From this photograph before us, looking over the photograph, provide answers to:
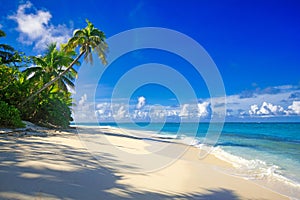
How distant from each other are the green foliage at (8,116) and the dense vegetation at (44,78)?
123 inches

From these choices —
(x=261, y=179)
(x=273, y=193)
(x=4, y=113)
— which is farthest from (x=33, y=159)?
(x=4, y=113)

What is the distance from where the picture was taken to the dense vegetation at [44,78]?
16.0 meters

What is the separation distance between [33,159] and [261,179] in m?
6.37

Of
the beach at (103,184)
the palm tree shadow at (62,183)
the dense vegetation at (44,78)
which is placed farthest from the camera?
the dense vegetation at (44,78)

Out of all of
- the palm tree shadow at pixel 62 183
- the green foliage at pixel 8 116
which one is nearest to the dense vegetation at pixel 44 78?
the green foliage at pixel 8 116

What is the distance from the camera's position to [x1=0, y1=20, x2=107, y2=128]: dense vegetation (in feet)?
52.5

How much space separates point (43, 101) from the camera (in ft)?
59.2

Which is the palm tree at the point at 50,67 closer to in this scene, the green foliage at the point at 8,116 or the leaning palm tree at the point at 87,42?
the leaning palm tree at the point at 87,42

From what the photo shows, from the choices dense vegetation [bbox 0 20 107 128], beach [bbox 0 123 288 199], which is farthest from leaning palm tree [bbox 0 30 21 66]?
beach [bbox 0 123 288 199]

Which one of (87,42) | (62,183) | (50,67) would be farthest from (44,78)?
(62,183)

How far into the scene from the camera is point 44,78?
1775 centimetres

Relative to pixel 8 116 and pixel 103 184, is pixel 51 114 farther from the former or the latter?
pixel 103 184

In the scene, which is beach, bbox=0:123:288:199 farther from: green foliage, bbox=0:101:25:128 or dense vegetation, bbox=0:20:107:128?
dense vegetation, bbox=0:20:107:128

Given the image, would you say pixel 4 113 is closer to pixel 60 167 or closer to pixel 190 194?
pixel 60 167
